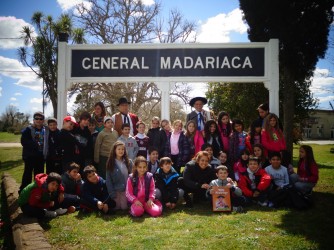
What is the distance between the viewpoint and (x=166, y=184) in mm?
5672

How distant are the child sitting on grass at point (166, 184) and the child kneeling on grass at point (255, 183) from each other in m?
1.32

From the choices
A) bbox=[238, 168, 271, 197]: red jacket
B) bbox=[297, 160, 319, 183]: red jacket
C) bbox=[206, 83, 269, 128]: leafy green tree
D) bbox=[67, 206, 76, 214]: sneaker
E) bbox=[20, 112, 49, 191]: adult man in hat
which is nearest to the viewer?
bbox=[67, 206, 76, 214]: sneaker

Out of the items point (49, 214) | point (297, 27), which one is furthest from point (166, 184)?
point (297, 27)

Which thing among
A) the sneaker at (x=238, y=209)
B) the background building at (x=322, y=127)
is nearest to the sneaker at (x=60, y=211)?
the sneaker at (x=238, y=209)

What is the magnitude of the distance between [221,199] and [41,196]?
3.27 meters

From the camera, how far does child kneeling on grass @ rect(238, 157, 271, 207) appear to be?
5559 mm

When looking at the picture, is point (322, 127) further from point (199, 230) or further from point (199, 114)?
point (199, 230)

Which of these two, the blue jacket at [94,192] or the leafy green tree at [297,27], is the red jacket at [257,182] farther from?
the leafy green tree at [297,27]

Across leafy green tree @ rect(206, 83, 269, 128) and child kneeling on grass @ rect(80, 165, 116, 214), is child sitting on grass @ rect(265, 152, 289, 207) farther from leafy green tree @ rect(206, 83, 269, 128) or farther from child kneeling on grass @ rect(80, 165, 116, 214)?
leafy green tree @ rect(206, 83, 269, 128)

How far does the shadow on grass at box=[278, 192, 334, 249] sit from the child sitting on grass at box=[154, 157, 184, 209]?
2052 millimetres

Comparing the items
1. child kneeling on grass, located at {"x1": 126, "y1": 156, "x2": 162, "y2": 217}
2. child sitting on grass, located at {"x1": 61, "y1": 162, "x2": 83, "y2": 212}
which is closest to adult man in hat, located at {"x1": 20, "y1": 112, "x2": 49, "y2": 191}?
child sitting on grass, located at {"x1": 61, "y1": 162, "x2": 83, "y2": 212}

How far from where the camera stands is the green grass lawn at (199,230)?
11.7ft

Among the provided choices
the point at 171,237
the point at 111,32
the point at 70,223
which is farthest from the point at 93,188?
the point at 111,32

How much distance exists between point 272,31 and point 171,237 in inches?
243
